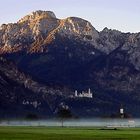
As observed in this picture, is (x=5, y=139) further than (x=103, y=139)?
No

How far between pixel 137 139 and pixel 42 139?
77.7 feet

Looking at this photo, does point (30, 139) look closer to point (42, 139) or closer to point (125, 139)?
point (42, 139)

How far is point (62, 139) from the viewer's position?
406 feet

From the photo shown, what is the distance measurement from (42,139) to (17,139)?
22.6 ft

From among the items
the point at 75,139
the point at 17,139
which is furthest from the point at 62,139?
the point at 17,139

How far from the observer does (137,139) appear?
126 meters

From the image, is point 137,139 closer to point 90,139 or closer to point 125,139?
point 125,139

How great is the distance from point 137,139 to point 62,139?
61.8ft

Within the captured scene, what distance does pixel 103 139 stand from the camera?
5007 inches

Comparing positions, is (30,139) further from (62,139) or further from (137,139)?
(137,139)

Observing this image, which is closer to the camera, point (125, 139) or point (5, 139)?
point (5, 139)

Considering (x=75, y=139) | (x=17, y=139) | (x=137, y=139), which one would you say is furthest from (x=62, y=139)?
(x=137, y=139)

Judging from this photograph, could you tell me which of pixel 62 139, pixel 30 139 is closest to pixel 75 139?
pixel 62 139

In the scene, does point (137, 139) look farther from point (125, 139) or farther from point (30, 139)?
point (30, 139)
